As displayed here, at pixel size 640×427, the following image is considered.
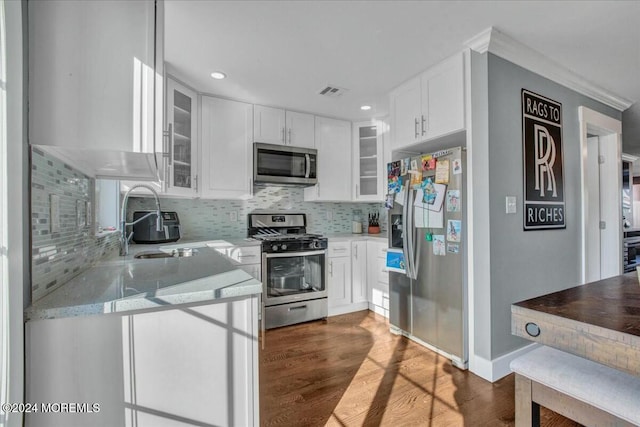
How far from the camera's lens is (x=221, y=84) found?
8.65 feet

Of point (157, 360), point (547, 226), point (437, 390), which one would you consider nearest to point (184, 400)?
point (157, 360)

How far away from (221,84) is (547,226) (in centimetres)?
294

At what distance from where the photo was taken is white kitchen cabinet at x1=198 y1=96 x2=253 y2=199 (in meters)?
2.86

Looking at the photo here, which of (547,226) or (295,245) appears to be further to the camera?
(295,245)

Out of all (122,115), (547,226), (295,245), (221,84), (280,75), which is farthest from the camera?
(295,245)

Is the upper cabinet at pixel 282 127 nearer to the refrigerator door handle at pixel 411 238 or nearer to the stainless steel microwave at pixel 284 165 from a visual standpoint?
the stainless steel microwave at pixel 284 165

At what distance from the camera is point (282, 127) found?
322cm

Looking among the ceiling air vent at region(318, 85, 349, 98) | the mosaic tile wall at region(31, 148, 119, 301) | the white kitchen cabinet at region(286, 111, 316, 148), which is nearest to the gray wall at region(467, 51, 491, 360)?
the ceiling air vent at region(318, 85, 349, 98)

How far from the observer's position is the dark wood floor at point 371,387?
1620 mm

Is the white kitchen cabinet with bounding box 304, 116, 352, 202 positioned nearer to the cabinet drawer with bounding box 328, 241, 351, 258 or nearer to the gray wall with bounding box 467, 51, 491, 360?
the cabinet drawer with bounding box 328, 241, 351, 258

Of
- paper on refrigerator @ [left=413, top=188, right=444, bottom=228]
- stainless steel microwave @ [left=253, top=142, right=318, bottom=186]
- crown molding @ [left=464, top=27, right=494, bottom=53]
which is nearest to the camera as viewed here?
crown molding @ [left=464, top=27, right=494, bottom=53]

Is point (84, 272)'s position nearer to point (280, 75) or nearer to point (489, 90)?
point (280, 75)

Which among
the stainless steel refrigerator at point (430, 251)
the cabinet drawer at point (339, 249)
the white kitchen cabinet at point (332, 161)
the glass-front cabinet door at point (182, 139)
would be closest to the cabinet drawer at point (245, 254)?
the glass-front cabinet door at point (182, 139)

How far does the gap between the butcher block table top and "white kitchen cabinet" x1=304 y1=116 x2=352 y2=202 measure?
2.50 m
